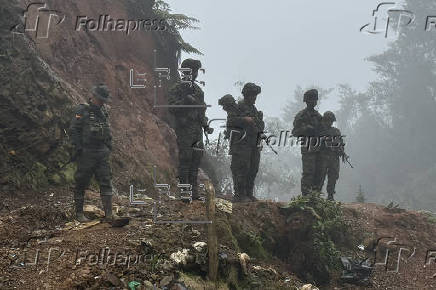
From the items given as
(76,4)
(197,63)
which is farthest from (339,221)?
(76,4)

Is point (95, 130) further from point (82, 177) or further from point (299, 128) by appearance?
point (299, 128)

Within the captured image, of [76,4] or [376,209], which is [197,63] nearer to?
[376,209]

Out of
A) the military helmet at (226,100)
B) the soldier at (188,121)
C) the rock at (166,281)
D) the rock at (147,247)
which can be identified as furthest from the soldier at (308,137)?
the rock at (166,281)

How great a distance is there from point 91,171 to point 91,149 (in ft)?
1.27

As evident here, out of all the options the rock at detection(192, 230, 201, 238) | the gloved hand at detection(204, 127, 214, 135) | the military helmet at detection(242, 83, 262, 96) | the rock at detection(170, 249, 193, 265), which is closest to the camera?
the rock at detection(170, 249, 193, 265)

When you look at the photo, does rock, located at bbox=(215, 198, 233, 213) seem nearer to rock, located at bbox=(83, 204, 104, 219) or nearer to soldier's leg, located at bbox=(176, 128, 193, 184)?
soldier's leg, located at bbox=(176, 128, 193, 184)

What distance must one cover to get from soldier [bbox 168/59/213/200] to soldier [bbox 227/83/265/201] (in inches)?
54.9

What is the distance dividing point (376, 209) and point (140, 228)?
7800 mm

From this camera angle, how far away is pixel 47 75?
31.2ft

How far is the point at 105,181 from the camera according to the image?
22.3 feet

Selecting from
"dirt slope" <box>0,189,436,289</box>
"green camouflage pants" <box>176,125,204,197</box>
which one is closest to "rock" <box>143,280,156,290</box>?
"dirt slope" <box>0,189,436,289</box>

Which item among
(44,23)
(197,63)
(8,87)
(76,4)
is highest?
(76,4)

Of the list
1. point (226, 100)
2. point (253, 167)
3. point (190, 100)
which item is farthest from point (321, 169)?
point (190, 100)

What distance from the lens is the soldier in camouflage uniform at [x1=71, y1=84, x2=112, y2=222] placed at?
670 cm
